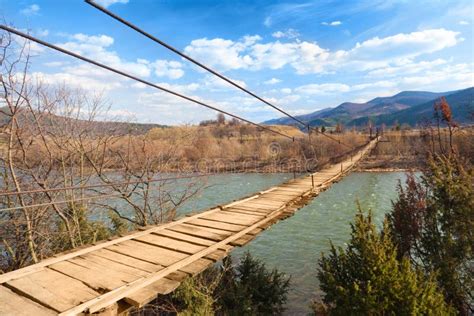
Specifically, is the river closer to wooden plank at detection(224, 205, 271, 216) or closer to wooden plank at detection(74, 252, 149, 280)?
wooden plank at detection(224, 205, 271, 216)

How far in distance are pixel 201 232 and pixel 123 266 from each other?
52.0 inches

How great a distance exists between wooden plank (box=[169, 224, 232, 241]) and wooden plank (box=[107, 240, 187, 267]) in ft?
2.07

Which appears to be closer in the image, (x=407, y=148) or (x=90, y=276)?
(x=90, y=276)

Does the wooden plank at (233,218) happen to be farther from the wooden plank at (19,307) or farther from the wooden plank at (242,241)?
the wooden plank at (19,307)

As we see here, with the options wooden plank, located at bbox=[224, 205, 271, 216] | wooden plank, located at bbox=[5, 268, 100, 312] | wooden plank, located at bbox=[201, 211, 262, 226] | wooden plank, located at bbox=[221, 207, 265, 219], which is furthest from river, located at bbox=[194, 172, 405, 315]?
wooden plank, located at bbox=[5, 268, 100, 312]

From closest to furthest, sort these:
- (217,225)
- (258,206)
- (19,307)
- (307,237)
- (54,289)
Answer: (19,307) → (54,289) → (217,225) → (258,206) → (307,237)

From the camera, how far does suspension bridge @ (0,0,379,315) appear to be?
2.28 metres

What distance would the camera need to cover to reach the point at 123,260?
3117 mm

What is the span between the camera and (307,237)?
1395 centimetres

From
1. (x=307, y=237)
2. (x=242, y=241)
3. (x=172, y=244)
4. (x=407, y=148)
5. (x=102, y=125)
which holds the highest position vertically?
(x=102, y=125)

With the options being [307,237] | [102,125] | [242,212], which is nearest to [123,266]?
[242,212]

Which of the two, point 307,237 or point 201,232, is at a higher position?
point 201,232

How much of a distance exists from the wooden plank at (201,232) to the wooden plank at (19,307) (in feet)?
6.48

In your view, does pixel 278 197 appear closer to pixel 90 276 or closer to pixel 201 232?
pixel 201 232
